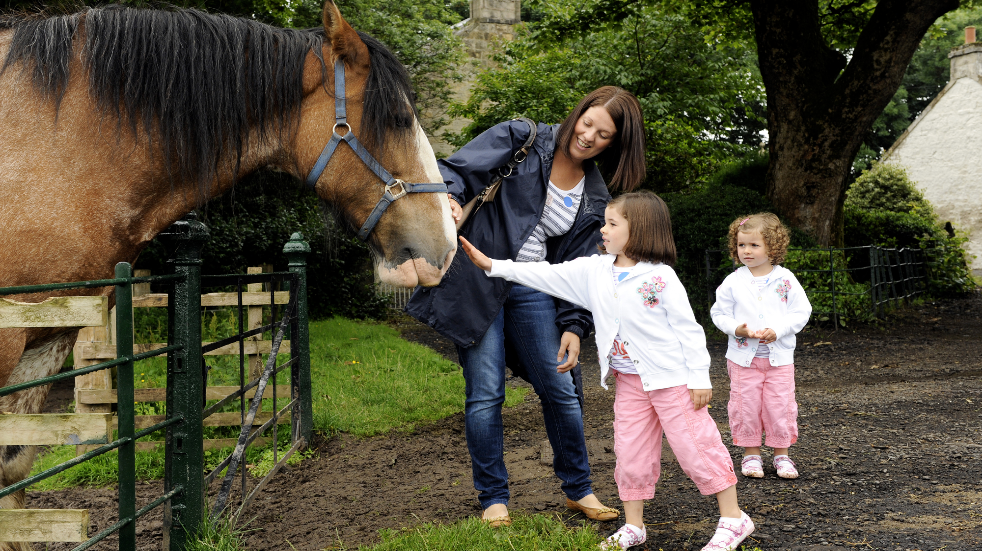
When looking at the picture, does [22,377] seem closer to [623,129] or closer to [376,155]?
[376,155]

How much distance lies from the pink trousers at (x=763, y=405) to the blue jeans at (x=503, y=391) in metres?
1.19

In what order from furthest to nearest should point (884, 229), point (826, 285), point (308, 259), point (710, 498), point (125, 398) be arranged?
point (884, 229)
point (308, 259)
point (826, 285)
point (710, 498)
point (125, 398)

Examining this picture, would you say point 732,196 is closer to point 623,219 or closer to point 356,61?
point 623,219

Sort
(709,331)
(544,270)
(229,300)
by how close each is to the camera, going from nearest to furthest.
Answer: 1. (544,270)
2. (229,300)
3. (709,331)

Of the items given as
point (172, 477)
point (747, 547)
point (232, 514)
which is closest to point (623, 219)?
point (747, 547)

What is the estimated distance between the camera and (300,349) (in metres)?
4.62

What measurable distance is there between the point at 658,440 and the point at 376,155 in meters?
1.56

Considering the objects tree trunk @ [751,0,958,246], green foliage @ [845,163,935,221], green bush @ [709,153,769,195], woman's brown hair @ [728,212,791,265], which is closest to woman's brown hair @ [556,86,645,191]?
woman's brown hair @ [728,212,791,265]

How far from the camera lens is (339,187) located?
2.37 meters

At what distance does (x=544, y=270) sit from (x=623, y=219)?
37cm

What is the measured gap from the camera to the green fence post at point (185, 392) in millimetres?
2551

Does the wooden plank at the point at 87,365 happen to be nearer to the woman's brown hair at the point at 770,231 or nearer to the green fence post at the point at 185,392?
the green fence post at the point at 185,392

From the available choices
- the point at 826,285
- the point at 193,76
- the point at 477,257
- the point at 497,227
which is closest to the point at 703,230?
the point at 826,285

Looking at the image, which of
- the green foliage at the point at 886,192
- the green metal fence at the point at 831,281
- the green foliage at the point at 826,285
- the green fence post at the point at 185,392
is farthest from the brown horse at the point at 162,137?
the green foliage at the point at 886,192
